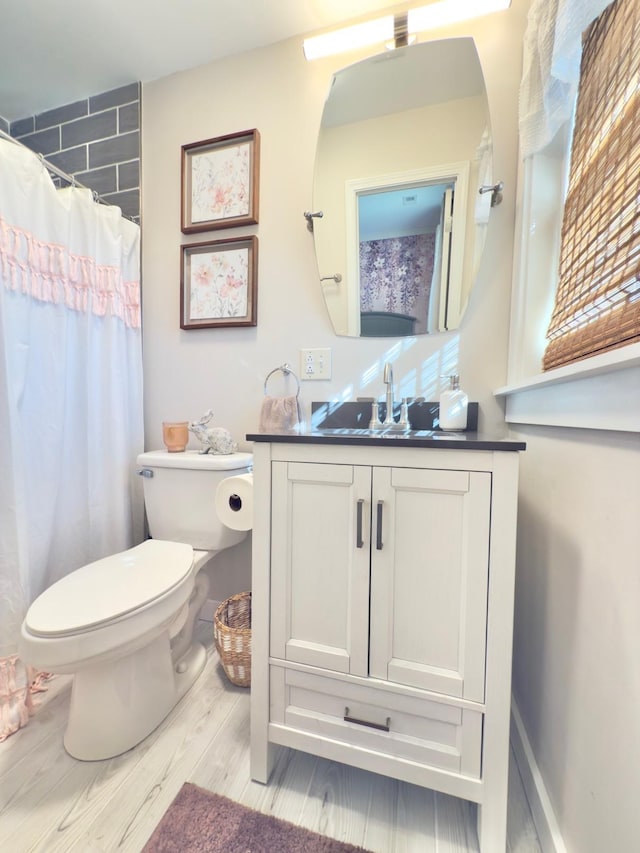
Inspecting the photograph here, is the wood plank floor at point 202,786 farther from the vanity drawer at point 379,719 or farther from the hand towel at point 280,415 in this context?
the hand towel at point 280,415

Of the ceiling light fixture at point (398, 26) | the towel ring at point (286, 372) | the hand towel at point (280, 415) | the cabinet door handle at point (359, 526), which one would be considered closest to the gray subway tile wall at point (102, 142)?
the ceiling light fixture at point (398, 26)

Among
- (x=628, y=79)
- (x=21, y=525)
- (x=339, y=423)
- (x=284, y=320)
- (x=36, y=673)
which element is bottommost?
(x=36, y=673)

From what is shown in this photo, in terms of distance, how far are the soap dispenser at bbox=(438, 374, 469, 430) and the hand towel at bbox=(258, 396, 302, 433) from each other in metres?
0.51

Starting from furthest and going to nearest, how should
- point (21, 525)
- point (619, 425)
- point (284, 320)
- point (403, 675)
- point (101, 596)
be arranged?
point (284, 320), point (21, 525), point (101, 596), point (403, 675), point (619, 425)

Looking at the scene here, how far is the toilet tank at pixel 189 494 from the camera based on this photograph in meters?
1.25

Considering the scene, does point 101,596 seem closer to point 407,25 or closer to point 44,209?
point 44,209

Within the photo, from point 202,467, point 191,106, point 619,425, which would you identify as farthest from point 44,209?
point 619,425

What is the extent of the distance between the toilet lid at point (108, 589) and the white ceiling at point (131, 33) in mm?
1887

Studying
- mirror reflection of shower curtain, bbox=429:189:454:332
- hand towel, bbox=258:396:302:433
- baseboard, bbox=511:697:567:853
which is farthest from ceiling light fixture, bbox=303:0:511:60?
baseboard, bbox=511:697:567:853

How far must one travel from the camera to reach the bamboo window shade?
589 mm

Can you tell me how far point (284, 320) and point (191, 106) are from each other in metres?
1.01

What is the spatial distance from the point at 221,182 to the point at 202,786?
1.97m

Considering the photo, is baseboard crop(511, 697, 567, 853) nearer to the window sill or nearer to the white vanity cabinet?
the white vanity cabinet

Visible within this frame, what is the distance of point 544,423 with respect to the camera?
82 centimetres
